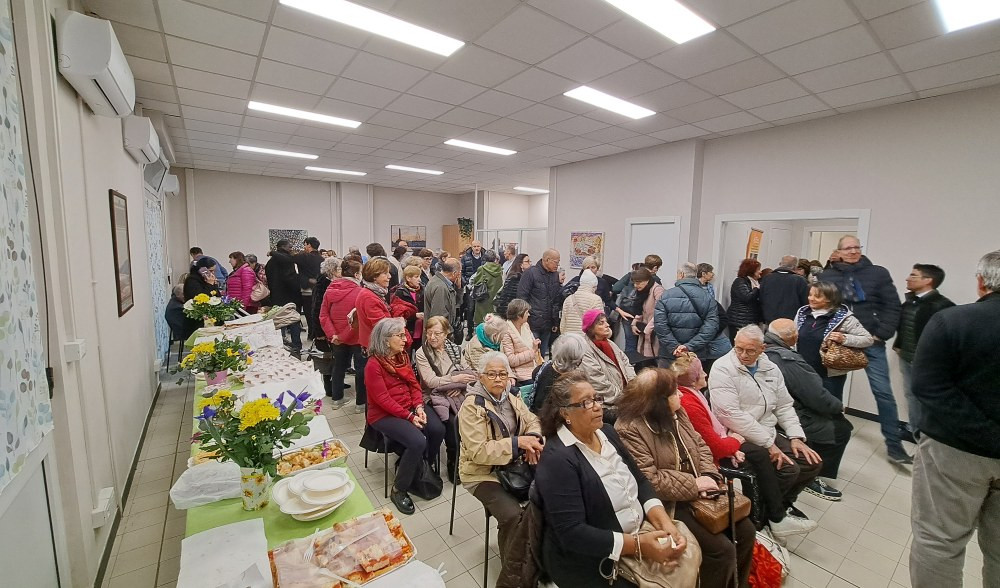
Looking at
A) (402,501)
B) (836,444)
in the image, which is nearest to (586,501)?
(402,501)

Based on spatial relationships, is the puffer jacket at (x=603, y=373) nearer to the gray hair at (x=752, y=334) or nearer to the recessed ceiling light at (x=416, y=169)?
the gray hair at (x=752, y=334)

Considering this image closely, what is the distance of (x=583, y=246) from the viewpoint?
713 centimetres

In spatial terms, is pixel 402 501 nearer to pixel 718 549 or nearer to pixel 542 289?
pixel 718 549

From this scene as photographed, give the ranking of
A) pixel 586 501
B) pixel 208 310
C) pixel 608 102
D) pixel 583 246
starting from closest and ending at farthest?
pixel 586 501 < pixel 208 310 < pixel 608 102 < pixel 583 246

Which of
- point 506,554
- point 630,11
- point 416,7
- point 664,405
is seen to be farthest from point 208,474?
point 630,11

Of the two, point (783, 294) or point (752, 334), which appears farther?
point (783, 294)

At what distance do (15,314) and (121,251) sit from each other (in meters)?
2.33

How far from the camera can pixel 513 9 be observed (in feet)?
8.22

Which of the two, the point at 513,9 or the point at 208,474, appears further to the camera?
the point at 513,9

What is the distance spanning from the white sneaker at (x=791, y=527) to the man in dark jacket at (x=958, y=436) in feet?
1.72

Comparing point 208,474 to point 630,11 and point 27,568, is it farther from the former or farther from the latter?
point 630,11

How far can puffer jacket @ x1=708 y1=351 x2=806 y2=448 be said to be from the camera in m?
2.38

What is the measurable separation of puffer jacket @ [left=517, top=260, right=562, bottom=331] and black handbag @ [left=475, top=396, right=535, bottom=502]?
2725mm

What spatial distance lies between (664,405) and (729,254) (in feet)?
15.0
